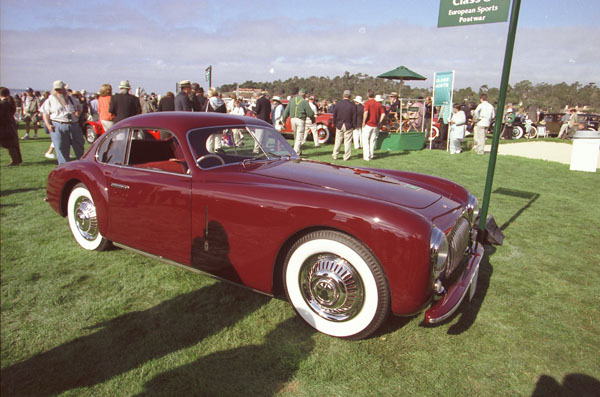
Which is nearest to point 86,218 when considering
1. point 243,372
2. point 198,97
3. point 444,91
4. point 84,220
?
point 84,220

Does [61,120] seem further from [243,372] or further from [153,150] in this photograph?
[243,372]

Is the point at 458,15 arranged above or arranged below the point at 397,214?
above

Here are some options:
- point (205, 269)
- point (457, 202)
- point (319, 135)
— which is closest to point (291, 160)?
point (205, 269)

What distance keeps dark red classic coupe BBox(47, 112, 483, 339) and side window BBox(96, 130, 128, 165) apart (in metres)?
0.01

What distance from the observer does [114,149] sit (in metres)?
3.72

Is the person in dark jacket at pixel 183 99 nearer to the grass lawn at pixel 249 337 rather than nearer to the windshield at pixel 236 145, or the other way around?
the grass lawn at pixel 249 337

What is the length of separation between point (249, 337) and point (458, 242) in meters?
1.66

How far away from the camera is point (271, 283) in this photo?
2738 millimetres

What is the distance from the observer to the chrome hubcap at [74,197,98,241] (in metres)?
3.90

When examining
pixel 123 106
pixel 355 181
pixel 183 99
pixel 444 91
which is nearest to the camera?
pixel 355 181

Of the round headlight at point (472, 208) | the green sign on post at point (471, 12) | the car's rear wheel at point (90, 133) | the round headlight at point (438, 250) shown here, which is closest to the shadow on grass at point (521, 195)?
the round headlight at point (472, 208)

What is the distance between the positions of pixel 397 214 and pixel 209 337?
1.53 meters

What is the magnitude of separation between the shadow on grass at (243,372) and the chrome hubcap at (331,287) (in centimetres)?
27

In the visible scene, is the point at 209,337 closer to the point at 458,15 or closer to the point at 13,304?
the point at 13,304
